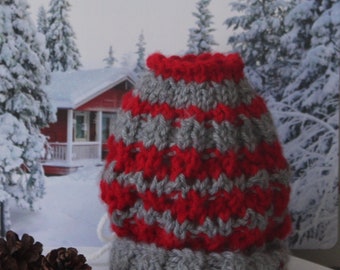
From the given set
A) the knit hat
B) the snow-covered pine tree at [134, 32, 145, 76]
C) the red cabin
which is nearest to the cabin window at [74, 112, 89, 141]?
the red cabin

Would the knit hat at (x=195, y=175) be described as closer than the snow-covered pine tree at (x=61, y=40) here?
Yes

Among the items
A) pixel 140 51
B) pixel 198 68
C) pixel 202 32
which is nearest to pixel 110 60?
pixel 140 51

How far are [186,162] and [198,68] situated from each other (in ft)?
0.31

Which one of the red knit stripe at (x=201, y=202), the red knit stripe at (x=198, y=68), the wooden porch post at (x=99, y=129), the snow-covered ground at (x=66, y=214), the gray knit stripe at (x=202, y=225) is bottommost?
the snow-covered ground at (x=66, y=214)

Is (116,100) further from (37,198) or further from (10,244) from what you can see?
(10,244)

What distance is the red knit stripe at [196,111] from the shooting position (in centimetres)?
42

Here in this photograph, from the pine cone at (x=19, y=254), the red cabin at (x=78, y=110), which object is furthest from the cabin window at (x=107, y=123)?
the pine cone at (x=19, y=254)

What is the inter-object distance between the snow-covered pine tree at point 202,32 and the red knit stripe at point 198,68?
237 mm

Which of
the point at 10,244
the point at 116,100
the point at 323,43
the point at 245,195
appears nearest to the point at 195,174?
the point at 245,195

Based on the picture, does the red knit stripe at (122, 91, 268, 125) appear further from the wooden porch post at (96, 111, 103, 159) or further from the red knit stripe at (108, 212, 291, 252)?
the wooden porch post at (96, 111, 103, 159)

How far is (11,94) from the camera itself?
66 centimetres

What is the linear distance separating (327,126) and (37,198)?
0.47 metres

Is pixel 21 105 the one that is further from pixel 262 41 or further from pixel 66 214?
pixel 262 41

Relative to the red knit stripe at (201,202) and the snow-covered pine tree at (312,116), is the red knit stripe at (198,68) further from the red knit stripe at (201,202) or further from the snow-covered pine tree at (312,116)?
the snow-covered pine tree at (312,116)
